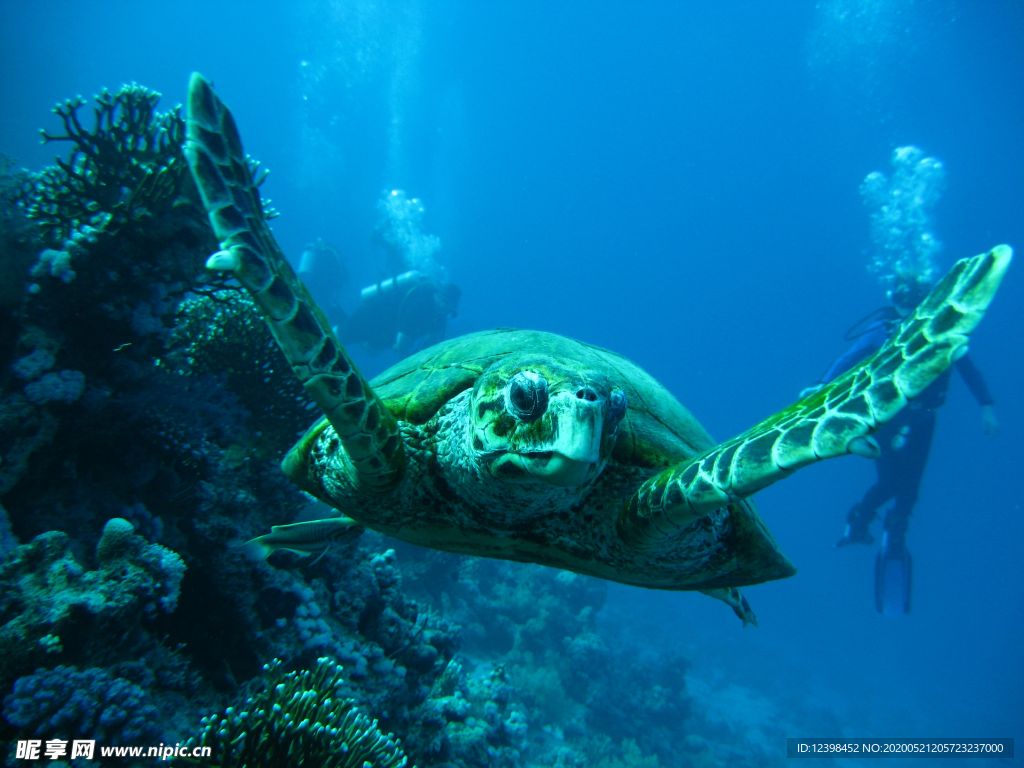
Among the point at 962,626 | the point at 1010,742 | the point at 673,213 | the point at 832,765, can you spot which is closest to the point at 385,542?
the point at 832,765

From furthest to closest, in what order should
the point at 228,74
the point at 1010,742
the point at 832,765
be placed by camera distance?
the point at 228,74 → the point at 1010,742 → the point at 832,765

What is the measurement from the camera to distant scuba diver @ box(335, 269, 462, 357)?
19625 mm

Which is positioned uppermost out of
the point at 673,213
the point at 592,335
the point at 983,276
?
the point at 673,213

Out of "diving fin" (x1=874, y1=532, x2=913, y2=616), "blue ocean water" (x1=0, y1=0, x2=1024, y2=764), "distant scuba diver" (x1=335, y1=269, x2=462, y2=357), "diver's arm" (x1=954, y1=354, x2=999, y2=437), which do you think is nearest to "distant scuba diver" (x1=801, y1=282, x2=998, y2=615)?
"diving fin" (x1=874, y1=532, x2=913, y2=616)

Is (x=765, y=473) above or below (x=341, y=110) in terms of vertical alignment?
below

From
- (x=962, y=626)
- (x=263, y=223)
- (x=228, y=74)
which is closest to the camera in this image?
(x=263, y=223)

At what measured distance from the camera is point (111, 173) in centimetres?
356

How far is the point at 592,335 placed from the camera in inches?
4318

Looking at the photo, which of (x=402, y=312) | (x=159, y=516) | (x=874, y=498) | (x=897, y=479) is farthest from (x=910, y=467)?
(x=402, y=312)

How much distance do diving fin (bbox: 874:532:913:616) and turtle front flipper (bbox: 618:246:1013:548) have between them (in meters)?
13.5

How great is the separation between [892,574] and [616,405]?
569 inches

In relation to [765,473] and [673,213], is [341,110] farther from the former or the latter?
[765,473]

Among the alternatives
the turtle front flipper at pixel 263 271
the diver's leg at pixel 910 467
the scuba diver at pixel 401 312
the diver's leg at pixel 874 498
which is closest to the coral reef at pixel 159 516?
the turtle front flipper at pixel 263 271

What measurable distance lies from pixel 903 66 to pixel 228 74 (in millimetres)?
91843
